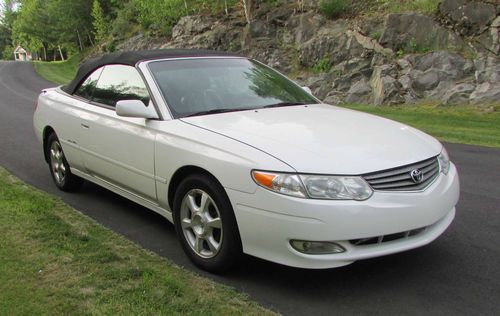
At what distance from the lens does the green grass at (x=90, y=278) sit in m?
3.30

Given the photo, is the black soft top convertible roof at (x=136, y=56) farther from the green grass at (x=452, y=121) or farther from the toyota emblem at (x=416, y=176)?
the green grass at (x=452, y=121)

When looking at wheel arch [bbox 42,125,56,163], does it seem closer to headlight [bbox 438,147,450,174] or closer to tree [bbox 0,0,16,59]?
headlight [bbox 438,147,450,174]

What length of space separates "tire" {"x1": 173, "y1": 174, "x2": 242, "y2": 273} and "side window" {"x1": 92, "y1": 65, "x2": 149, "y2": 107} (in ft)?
3.39

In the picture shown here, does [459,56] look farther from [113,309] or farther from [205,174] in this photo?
[113,309]

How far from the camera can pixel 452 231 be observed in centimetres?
464

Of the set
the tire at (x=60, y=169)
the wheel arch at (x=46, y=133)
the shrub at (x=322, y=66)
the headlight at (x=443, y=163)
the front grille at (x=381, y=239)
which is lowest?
the shrub at (x=322, y=66)

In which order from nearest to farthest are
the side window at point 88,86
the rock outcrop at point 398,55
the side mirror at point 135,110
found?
the side mirror at point 135,110
the side window at point 88,86
the rock outcrop at point 398,55

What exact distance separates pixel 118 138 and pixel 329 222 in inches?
90.3

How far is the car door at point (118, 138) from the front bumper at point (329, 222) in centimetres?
118

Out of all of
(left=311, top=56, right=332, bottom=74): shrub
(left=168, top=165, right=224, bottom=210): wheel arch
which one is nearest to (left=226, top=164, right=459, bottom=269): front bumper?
(left=168, top=165, right=224, bottom=210): wheel arch

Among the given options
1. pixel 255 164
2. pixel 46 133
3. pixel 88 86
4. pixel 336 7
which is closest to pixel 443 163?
pixel 255 164

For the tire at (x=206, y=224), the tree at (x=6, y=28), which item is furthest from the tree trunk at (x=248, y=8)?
the tree at (x=6, y=28)

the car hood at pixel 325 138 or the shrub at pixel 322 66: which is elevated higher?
the car hood at pixel 325 138

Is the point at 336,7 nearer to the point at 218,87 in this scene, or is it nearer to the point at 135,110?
the point at 218,87
